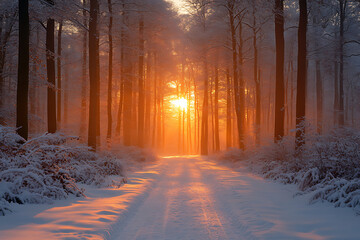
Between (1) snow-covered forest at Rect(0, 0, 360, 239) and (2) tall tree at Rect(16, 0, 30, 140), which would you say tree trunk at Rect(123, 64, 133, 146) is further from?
(2) tall tree at Rect(16, 0, 30, 140)

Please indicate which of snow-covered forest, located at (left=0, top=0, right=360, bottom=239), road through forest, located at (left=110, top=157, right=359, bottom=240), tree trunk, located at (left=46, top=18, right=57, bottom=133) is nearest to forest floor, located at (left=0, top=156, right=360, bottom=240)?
road through forest, located at (left=110, top=157, right=359, bottom=240)

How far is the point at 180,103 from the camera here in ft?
156

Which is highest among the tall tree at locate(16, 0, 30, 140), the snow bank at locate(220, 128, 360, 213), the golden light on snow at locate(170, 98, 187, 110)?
the golden light on snow at locate(170, 98, 187, 110)

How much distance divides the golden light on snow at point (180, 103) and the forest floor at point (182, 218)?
37761 millimetres

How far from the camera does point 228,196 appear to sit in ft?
25.4

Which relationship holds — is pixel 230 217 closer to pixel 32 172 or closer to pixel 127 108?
pixel 32 172

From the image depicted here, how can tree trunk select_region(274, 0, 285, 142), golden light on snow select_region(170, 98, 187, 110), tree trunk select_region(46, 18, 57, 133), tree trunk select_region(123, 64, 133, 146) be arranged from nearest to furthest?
tree trunk select_region(274, 0, 285, 142), tree trunk select_region(46, 18, 57, 133), tree trunk select_region(123, 64, 133, 146), golden light on snow select_region(170, 98, 187, 110)

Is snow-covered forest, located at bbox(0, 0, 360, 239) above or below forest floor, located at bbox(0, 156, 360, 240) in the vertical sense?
above

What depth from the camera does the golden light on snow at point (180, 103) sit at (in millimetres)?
45475

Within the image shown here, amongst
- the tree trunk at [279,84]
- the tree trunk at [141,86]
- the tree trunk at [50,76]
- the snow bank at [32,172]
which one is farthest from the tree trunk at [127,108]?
the snow bank at [32,172]

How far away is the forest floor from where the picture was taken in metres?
4.48

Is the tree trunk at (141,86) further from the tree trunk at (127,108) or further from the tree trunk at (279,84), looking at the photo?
the tree trunk at (279,84)

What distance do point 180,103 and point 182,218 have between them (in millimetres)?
42340

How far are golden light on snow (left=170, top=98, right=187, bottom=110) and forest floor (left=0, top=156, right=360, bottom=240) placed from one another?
3776 centimetres
